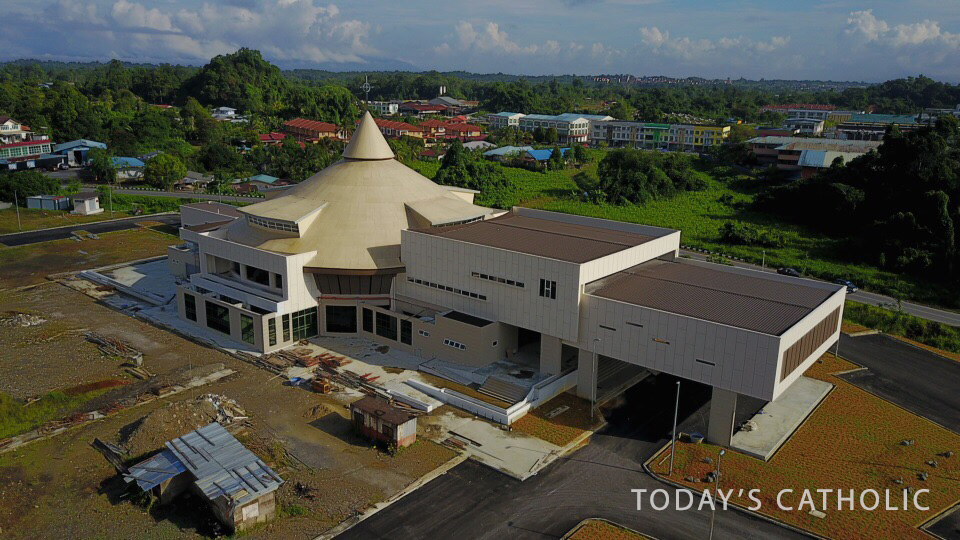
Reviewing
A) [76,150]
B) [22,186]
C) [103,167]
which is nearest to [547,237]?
[22,186]

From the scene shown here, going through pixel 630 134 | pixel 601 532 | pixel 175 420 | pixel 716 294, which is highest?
pixel 630 134

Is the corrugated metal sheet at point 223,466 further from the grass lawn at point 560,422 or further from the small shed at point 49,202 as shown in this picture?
the small shed at point 49,202

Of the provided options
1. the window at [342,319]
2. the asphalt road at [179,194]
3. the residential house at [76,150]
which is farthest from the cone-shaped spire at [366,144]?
the residential house at [76,150]

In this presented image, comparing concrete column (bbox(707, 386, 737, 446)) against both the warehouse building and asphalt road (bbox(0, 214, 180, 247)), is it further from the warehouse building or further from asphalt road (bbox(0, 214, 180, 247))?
asphalt road (bbox(0, 214, 180, 247))

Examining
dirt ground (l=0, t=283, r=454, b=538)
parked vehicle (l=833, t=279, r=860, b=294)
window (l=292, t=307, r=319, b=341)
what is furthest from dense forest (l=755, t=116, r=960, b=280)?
dirt ground (l=0, t=283, r=454, b=538)

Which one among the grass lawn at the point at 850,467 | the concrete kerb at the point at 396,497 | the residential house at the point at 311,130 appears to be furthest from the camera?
the residential house at the point at 311,130

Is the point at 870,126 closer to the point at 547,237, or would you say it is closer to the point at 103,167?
the point at 547,237
